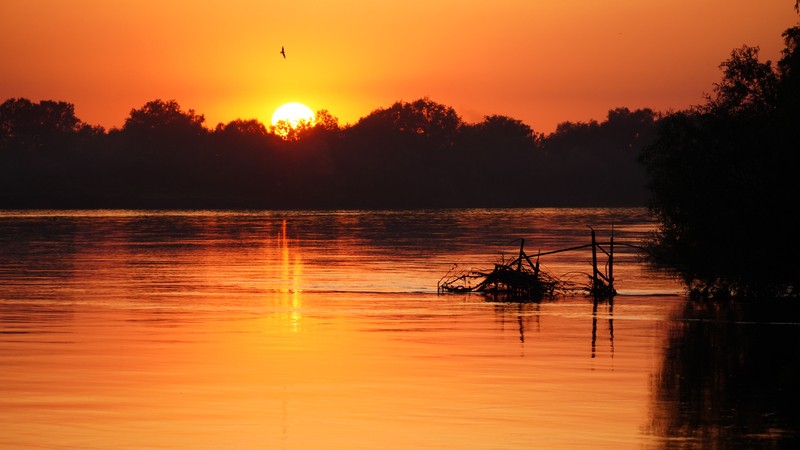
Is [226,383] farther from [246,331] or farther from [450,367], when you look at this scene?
[246,331]

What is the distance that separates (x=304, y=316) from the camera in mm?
42375

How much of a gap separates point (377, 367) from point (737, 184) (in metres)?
23.4

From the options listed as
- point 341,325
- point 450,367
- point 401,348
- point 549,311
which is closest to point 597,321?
point 549,311

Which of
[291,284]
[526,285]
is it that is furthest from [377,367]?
[291,284]

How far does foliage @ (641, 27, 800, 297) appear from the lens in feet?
156

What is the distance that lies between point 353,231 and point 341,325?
92.9m

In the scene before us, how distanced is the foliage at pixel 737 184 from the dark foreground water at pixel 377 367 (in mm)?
1973

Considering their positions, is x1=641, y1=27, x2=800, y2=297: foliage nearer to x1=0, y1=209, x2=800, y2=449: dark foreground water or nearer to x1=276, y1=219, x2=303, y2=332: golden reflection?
x1=0, y1=209, x2=800, y2=449: dark foreground water

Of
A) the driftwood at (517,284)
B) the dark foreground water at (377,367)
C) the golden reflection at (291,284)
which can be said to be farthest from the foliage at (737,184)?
the golden reflection at (291,284)

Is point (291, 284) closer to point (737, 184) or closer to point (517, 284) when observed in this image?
point (517, 284)

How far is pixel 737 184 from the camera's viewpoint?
160 ft

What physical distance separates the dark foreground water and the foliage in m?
1.97

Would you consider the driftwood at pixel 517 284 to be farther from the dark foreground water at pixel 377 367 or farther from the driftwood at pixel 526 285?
the dark foreground water at pixel 377 367

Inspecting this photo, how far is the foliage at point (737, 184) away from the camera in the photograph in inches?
1877
